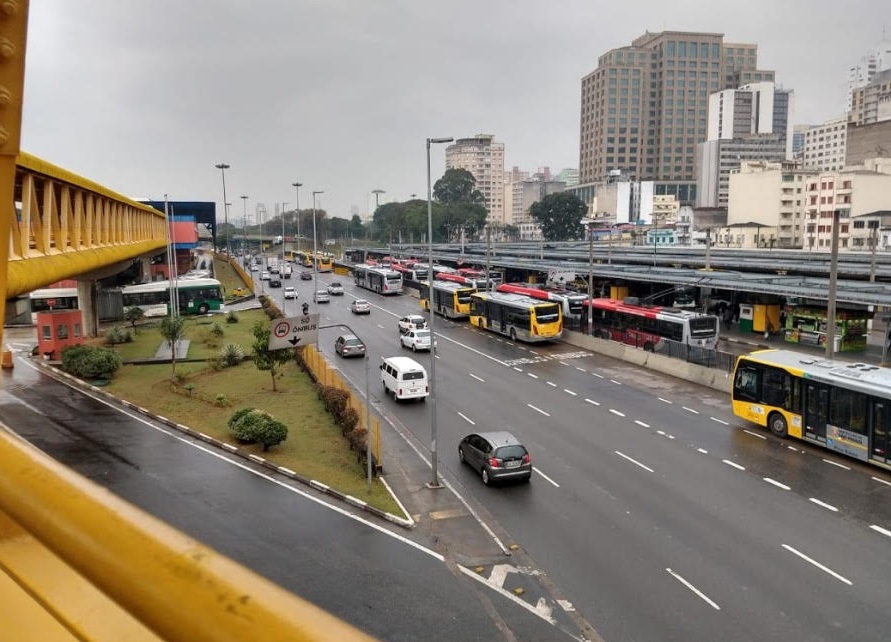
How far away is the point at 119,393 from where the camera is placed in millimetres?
27188

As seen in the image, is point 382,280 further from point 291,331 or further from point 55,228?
point 55,228

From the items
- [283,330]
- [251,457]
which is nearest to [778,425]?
[251,457]

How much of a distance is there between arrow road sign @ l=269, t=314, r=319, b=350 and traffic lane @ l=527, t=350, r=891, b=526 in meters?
10.8

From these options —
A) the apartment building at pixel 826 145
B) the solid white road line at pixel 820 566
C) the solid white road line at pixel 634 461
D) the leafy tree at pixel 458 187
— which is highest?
the apartment building at pixel 826 145

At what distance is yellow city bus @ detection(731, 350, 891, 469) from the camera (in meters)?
18.8

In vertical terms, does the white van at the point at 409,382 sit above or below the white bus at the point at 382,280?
below

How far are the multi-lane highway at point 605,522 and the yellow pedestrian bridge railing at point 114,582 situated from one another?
34.2 ft

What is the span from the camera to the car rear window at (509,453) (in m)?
17.7

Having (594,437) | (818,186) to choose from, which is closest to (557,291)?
(594,437)

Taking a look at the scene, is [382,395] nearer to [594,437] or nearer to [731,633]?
[594,437]

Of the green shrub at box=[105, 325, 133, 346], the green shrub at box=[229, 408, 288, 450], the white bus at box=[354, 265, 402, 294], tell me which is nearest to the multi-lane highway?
the green shrub at box=[229, 408, 288, 450]

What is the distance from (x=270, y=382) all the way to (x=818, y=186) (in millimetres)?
83307

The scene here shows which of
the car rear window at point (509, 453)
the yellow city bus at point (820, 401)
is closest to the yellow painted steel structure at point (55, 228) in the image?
the car rear window at point (509, 453)

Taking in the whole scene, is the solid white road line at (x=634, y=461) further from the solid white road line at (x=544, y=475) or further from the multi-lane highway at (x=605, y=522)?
the solid white road line at (x=544, y=475)
